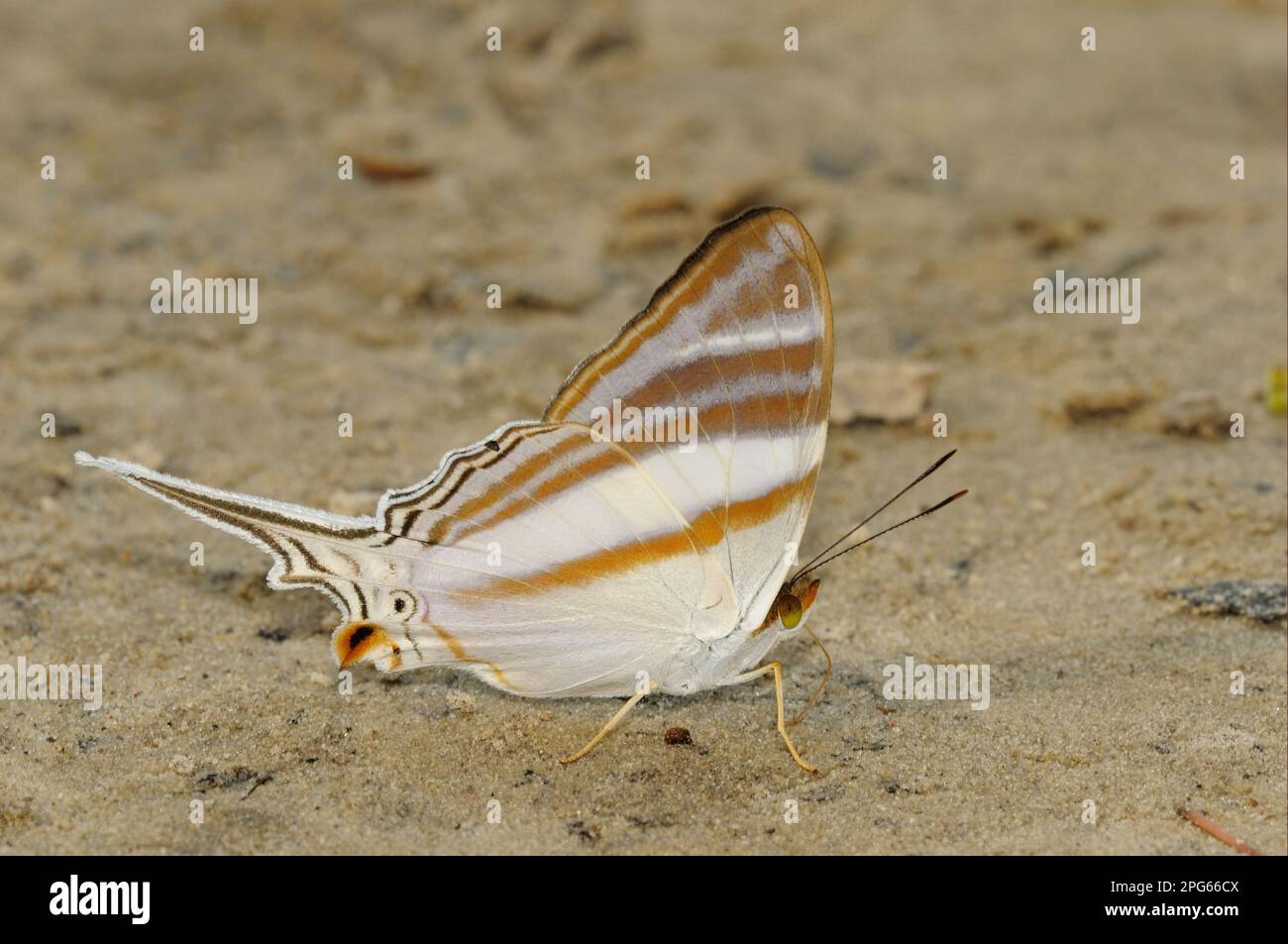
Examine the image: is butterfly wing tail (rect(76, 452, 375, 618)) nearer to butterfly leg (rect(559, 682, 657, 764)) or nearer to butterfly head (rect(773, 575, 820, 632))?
butterfly leg (rect(559, 682, 657, 764))

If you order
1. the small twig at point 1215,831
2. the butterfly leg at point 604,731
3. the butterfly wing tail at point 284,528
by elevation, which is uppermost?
the butterfly wing tail at point 284,528

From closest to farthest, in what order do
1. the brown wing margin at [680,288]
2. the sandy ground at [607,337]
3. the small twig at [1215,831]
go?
the small twig at [1215,831]
the brown wing margin at [680,288]
the sandy ground at [607,337]

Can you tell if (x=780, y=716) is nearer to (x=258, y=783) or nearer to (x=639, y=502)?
(x=639, y=502)

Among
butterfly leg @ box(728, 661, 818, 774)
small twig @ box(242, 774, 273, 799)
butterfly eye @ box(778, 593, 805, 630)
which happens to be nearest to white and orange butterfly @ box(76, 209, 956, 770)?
butterfly eye @ box(778, 593, 805, 630)

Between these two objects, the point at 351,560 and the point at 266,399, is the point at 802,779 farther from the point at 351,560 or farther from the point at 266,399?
the point at 266,399

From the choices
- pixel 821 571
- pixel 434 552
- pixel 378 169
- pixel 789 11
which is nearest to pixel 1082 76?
pixel 789 11

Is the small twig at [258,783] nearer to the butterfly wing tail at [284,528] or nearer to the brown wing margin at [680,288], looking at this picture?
the butterfly wing tail at [284,528]

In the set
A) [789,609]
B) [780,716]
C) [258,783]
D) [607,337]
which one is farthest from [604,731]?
[607,337]


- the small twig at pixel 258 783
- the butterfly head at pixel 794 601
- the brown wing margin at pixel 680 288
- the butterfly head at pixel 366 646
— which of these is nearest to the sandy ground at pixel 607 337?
the small twig at pixel 258 783
